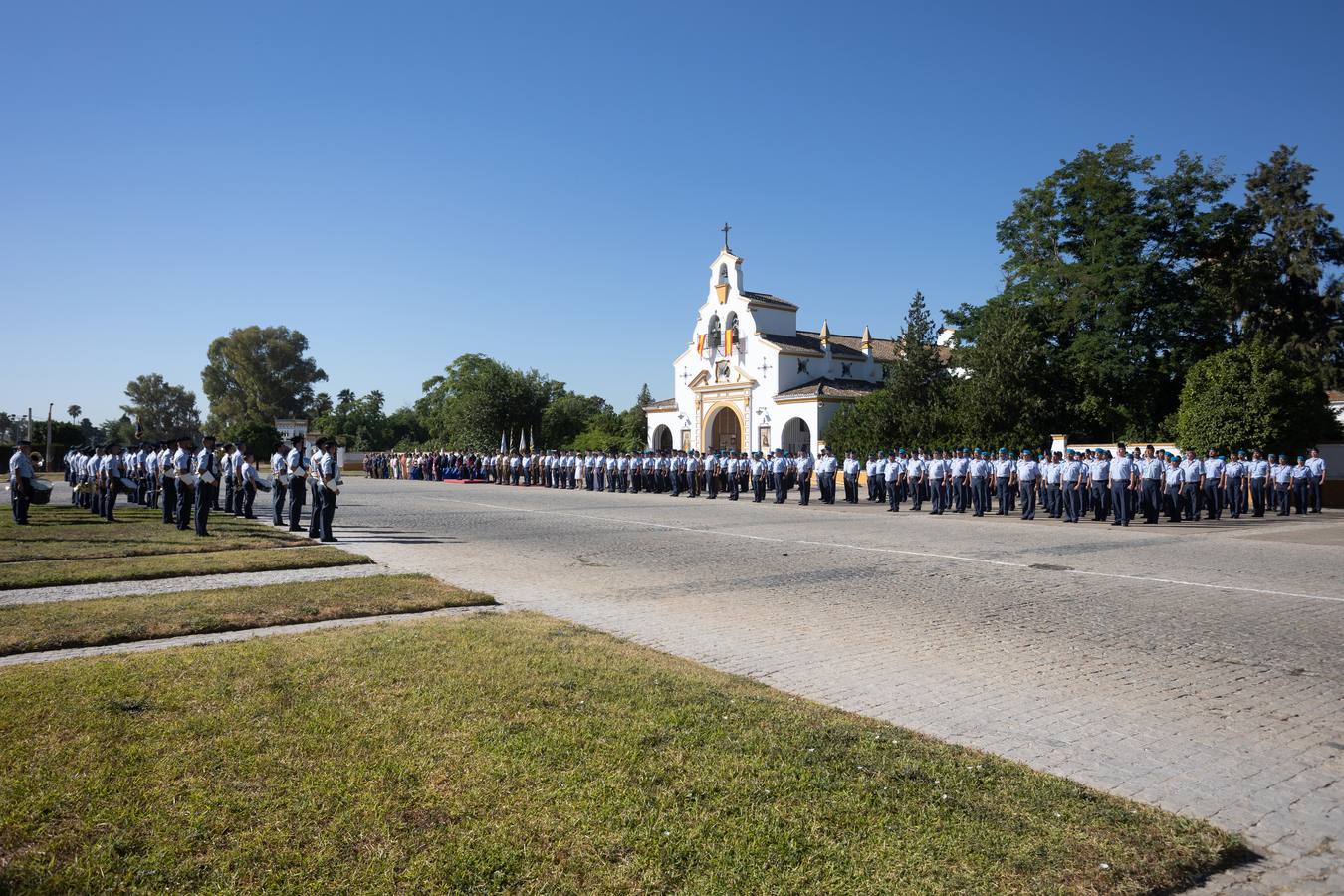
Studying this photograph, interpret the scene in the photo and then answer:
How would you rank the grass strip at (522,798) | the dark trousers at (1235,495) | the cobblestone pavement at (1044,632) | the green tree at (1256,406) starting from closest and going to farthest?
the grass strip at (522,798) → the cobblestone pavement at (1044,632) → the dark trousers at (1235,495) → the green tree at (1256,406)

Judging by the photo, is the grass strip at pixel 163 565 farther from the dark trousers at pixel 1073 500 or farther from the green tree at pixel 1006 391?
the green tree at pixel 1006 391

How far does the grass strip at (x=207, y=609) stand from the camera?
23.8 feet

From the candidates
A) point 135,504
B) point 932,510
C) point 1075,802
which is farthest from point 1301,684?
point 135,504

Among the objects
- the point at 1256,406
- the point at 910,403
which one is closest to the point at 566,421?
the point at 910,403

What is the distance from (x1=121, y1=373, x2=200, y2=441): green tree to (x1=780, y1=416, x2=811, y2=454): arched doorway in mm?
84525

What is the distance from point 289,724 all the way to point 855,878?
318 centimetres

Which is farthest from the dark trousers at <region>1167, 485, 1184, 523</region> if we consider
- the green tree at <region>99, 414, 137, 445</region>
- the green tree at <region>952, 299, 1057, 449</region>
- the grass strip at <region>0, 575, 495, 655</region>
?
the green tree at <region>99, 414, 137, 445</region>

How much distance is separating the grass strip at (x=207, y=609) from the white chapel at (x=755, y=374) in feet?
132

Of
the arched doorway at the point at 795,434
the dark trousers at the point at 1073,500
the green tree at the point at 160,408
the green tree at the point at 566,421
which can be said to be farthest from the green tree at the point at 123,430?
the dark trousers at the point at 1073,500

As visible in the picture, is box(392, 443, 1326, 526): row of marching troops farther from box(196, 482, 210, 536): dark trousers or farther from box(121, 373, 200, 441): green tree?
box(121, 373, 200, 441): green tree

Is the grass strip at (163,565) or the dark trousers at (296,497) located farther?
the dark trousers at (296,497)

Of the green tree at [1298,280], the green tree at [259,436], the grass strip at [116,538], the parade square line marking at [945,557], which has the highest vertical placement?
the green tree at [1298,280]

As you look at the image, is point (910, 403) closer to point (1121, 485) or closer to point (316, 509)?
point (1121, 485)

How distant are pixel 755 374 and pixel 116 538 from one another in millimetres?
40642
